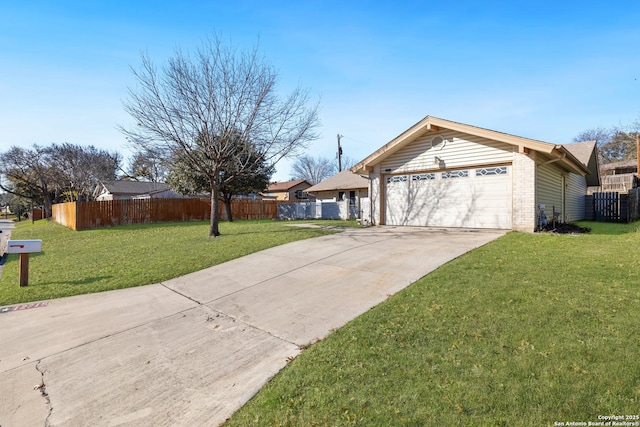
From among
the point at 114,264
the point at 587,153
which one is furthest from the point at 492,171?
the point at 114,264

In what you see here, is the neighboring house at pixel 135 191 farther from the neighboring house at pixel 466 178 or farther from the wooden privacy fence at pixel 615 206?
the wooden privacy fence at pixel 615 206

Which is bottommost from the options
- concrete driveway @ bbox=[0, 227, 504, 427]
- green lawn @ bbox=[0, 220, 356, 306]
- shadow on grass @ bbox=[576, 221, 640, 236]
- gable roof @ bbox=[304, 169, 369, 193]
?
concrete driveway @ bbox=[0, 227, 504, 427]

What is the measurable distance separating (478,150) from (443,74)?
334 cm

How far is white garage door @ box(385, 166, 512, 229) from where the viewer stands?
411 inches

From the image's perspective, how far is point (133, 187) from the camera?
36.6 meters

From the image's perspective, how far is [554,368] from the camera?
2604mm

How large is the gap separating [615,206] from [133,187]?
41813mm

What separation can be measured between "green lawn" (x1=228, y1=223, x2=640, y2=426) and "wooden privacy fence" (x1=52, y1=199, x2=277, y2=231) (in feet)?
69.5

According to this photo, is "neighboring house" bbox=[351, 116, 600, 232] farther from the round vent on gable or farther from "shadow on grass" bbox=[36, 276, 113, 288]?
"shadow on grass" bbox=[36, 276, 113, 288]

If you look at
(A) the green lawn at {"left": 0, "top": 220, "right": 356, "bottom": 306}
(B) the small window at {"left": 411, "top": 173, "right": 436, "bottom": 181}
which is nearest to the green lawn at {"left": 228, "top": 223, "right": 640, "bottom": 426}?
(A) the green lawn at {"left": 0, "top": 220, "right": 356, "bottom": 306}

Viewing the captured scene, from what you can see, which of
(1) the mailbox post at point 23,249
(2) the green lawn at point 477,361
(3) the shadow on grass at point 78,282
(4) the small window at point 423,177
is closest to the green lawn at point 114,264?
(3) the shadow on grass at point 78,282

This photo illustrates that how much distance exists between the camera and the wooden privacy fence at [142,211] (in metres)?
19.3

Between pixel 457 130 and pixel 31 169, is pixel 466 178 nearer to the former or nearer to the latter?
pixel 457 130

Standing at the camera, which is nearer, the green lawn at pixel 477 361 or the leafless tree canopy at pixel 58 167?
the green lawn at pixel 477 361
